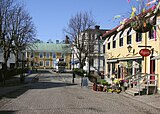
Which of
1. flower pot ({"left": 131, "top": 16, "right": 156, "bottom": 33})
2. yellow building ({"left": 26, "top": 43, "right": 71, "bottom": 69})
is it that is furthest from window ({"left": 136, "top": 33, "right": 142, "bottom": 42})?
yellow building ({"left": 26, "top": 43, "right": 71, "bottom": 69})

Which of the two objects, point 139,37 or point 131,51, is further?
point 131,51

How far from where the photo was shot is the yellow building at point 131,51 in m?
21.0

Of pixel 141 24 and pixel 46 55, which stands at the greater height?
pixel 141 24

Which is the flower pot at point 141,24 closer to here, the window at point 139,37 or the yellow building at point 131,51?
the yellow building at point 131,51

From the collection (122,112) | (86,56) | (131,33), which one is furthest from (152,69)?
(86,56)

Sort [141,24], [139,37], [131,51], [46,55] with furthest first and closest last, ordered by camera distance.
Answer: [46,55]
[131,51]
[139,37]
[141,24]

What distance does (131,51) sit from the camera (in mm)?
26391

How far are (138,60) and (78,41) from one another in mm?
29525

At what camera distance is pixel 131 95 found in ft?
69.4

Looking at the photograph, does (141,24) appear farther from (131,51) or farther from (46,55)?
(46,55)

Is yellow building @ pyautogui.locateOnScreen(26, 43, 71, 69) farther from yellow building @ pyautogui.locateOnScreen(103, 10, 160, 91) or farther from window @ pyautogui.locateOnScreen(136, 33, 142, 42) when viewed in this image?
window @ pyautogui.locateOnScreen(136, 33, 142, 42)

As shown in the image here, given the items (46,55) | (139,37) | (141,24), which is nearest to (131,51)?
(139,37)

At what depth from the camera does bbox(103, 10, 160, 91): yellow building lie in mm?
21014

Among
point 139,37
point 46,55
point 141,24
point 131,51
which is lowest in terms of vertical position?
point 131,51
